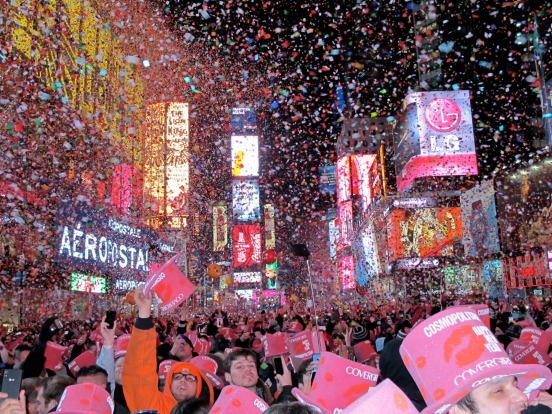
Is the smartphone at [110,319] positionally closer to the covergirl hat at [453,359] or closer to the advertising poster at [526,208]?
the covergirl hat at [453,359]

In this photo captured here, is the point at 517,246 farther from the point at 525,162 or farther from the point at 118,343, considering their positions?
the point at 118,343

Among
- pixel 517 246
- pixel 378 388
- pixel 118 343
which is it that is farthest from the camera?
pixel 517 246

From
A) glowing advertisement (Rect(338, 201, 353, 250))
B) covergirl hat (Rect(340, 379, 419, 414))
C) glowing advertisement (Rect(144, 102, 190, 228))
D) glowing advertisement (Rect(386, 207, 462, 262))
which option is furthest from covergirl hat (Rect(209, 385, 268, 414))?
glowing advertisement (Rect(338, 201, 353, 250))

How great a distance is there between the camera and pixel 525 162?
40.5 meters

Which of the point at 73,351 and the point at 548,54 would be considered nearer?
the point at 73,351

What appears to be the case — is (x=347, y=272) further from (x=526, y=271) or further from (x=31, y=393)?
(x=31, y=393)

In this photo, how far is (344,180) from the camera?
80.2 meters

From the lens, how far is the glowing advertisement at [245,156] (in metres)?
95.4

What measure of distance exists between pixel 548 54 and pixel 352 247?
38.6 metres

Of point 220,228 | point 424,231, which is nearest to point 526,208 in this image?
point 424,231

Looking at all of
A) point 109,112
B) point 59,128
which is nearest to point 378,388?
point 59,128

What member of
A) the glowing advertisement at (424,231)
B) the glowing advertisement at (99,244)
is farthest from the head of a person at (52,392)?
the glowing advertisement at (424,231)

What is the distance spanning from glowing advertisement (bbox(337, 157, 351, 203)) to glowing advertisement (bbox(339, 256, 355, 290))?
782cm

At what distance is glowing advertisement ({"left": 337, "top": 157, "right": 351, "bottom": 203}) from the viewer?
77125mm
